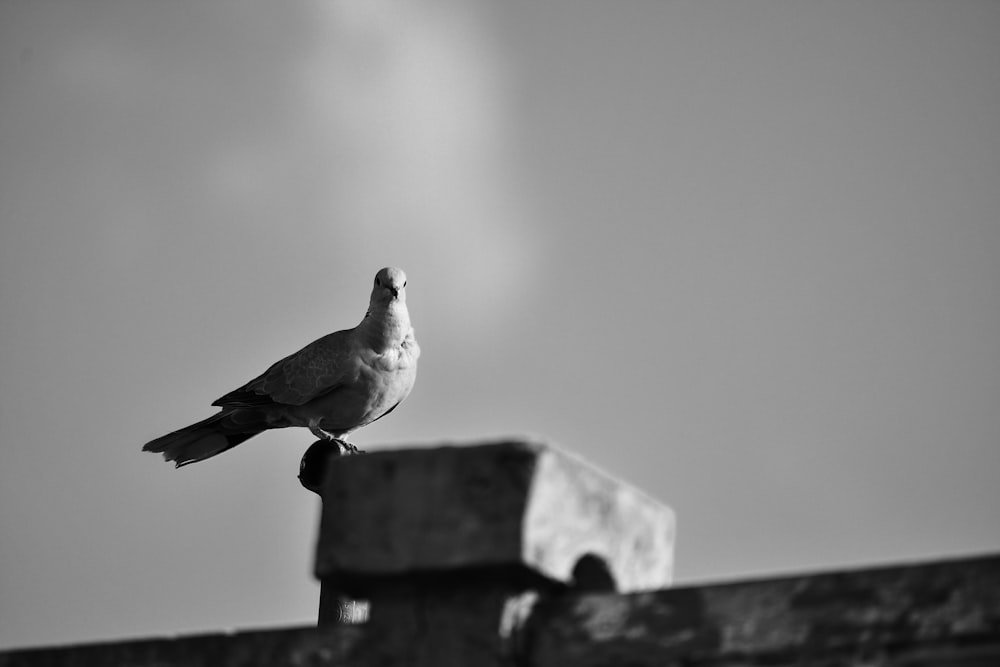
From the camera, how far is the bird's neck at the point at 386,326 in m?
8.90

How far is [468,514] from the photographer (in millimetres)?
3592

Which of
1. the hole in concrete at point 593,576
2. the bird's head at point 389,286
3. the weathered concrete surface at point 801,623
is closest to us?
the weathered concrete surface at point 801,623

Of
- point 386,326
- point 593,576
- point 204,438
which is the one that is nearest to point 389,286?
point 386,326

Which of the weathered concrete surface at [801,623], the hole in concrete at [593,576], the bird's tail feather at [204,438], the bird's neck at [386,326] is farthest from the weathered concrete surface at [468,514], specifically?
the bird's tail feather at [204,438]

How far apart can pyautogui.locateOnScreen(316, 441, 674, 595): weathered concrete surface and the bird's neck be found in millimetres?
5090

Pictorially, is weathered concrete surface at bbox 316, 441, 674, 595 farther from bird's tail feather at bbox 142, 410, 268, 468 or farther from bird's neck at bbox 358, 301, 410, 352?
bird's tail feather at bbox 142, 410, 268, 468

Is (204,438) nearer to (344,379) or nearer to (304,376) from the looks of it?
(304,376)

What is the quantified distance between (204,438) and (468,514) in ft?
21.4

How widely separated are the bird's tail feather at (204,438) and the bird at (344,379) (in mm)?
19

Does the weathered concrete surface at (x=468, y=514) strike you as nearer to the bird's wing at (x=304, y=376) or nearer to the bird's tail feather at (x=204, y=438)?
the bird's wing at (x=304, y=376)

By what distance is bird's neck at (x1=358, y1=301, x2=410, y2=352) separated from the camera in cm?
890

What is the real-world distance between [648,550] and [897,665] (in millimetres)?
893

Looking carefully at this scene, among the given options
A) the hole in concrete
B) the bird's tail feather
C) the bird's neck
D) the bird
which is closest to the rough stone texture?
the hole in concrete

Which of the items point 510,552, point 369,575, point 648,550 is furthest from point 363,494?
point 648,550
